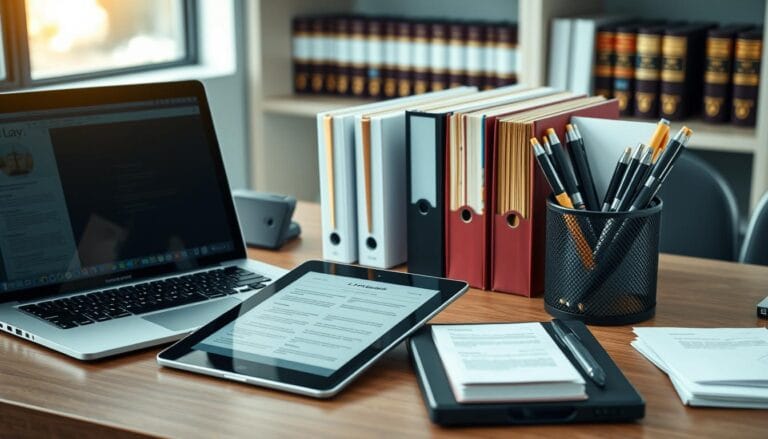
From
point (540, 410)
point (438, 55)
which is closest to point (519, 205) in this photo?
point (540, 410)

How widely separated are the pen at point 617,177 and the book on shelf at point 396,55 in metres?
1.65

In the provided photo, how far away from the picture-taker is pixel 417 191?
57.4 inches

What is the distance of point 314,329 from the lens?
3.80 feet

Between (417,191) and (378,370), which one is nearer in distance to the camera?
(378,370)

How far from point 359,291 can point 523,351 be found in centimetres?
25

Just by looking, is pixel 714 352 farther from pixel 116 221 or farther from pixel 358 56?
pixel 358 56

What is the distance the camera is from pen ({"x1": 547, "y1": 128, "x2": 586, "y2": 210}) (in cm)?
130

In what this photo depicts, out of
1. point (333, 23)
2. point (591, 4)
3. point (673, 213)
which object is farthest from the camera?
point (333, 23)

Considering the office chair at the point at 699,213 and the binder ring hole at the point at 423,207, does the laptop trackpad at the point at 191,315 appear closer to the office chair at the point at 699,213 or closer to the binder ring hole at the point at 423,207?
the binder ring hole at the point at 423,207

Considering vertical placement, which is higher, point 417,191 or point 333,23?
point 333,23

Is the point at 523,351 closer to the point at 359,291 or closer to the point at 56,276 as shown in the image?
the point at 359,291

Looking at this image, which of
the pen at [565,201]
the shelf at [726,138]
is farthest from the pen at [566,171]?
the shelf at [726,138]

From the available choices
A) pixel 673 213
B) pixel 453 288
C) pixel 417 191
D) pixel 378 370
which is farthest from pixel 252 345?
pixel 673 213

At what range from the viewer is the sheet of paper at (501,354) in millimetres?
1015
